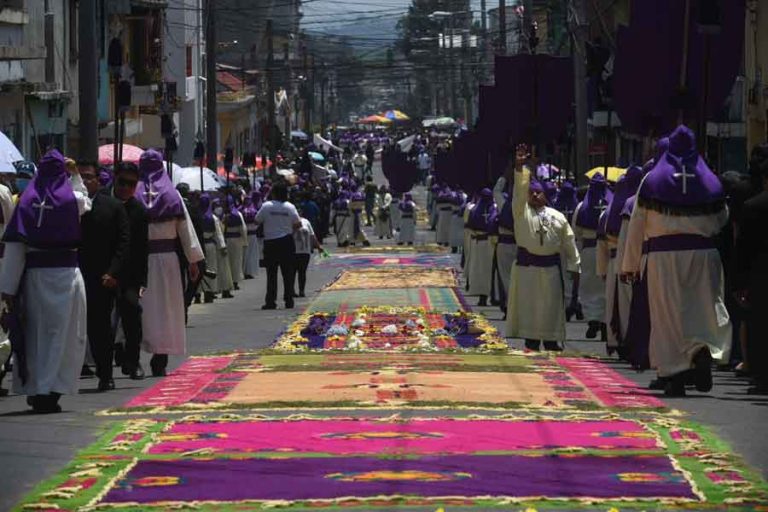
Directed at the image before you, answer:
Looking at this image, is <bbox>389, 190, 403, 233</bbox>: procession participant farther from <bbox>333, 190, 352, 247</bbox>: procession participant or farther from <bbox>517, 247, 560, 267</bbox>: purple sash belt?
<bbox>517, 247, 560, 267</bbox>: purple sash belt

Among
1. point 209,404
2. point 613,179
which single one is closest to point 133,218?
point 209,404

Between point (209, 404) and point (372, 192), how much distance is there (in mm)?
62978

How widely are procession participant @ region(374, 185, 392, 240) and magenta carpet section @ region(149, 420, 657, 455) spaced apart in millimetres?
57123

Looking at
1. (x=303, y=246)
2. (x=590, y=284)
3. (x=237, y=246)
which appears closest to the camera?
(x=590, y=284)

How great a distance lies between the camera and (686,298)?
50.2 feet

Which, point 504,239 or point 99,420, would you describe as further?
point 504,239

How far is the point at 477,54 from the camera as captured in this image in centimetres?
13175

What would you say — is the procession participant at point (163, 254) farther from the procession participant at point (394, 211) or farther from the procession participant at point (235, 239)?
the procession participant at point (394, 211)

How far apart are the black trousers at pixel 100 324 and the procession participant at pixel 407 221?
47.0m

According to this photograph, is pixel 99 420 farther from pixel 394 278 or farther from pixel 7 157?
pixel 394 278

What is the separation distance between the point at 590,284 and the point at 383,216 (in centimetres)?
4696

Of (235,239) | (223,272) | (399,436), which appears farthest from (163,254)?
(235,239)

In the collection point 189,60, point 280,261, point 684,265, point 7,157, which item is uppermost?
point 189,60

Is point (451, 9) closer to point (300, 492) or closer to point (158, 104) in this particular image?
point (158, 104)
